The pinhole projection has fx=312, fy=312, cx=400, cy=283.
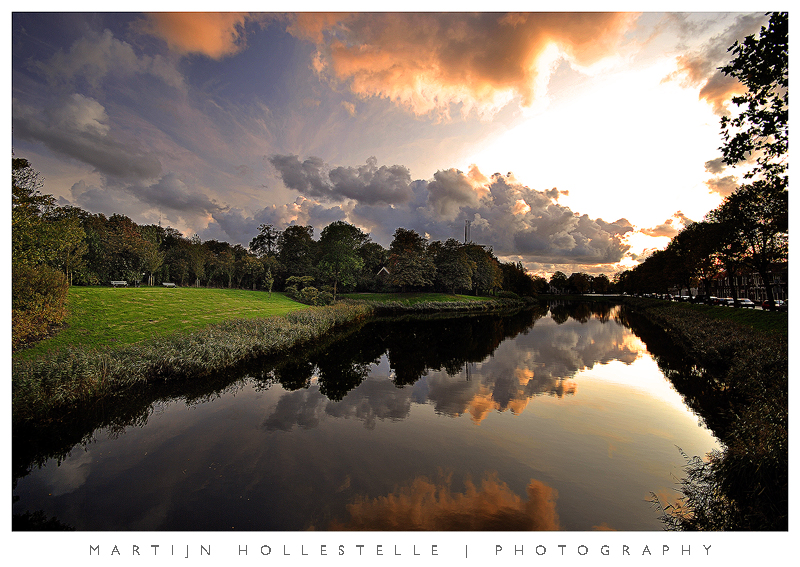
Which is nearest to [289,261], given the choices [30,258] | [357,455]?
[30,258]

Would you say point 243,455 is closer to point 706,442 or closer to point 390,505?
point 390,505

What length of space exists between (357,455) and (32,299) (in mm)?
13835

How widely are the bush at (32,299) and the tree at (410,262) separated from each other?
172ft

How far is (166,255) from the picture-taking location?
72188mm

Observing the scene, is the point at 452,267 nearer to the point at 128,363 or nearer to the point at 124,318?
the point at 124,318

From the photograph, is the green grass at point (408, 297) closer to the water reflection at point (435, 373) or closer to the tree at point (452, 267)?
the tree at point (452, 267)

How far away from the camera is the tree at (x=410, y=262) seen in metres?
63.4

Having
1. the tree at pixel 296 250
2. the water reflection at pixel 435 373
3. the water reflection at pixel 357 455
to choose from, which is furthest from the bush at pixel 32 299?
the tree at pixel 296 250

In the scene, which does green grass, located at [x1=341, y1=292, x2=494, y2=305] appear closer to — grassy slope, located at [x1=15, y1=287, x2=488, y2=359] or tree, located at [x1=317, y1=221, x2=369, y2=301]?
tree, located at [x1=317, y1=221, x2=369, y2=301]

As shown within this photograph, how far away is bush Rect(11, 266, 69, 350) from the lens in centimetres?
1141

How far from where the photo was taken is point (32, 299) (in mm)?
11867

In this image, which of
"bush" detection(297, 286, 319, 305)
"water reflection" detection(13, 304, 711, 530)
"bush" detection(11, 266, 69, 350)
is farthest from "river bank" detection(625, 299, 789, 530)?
"bush" detection(297, 286, 319, 305)

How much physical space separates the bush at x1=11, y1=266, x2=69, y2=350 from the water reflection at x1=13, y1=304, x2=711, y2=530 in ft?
15.0
